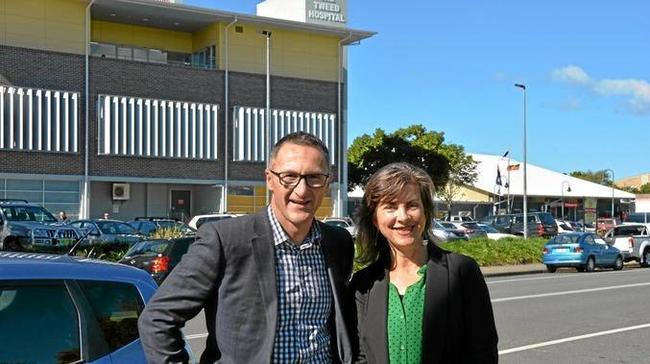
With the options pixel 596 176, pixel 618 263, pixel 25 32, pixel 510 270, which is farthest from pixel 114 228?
pixel 596 176

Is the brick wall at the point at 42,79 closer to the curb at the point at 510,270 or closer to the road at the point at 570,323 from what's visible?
the curb at the point at 510,270

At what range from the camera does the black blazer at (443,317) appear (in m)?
3.14

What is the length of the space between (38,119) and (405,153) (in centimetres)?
2866

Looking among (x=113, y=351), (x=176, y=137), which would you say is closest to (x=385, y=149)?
(x=176, y=137)

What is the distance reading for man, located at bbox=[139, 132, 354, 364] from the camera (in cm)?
288

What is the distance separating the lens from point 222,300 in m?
2.91

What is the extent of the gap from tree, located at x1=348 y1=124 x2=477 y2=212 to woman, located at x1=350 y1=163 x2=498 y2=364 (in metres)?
55.0

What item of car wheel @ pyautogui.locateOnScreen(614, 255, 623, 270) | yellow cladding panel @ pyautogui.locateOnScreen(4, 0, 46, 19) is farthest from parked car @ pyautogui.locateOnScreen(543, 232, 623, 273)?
yellow cladding panel @ pyautogui.locateOnScreen(4, 0, 46, 19)

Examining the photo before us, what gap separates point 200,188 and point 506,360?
39.6 metres

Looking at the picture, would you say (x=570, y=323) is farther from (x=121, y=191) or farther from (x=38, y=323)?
A: (x=121, y=191)

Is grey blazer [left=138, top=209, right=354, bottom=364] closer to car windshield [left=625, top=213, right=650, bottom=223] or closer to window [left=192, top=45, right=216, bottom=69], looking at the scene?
window [left=192, top=45, right=216, bottom=69]

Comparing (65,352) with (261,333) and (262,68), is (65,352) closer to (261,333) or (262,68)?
(261,333)

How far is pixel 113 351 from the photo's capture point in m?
3.88

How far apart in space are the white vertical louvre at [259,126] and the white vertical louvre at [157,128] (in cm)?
147
